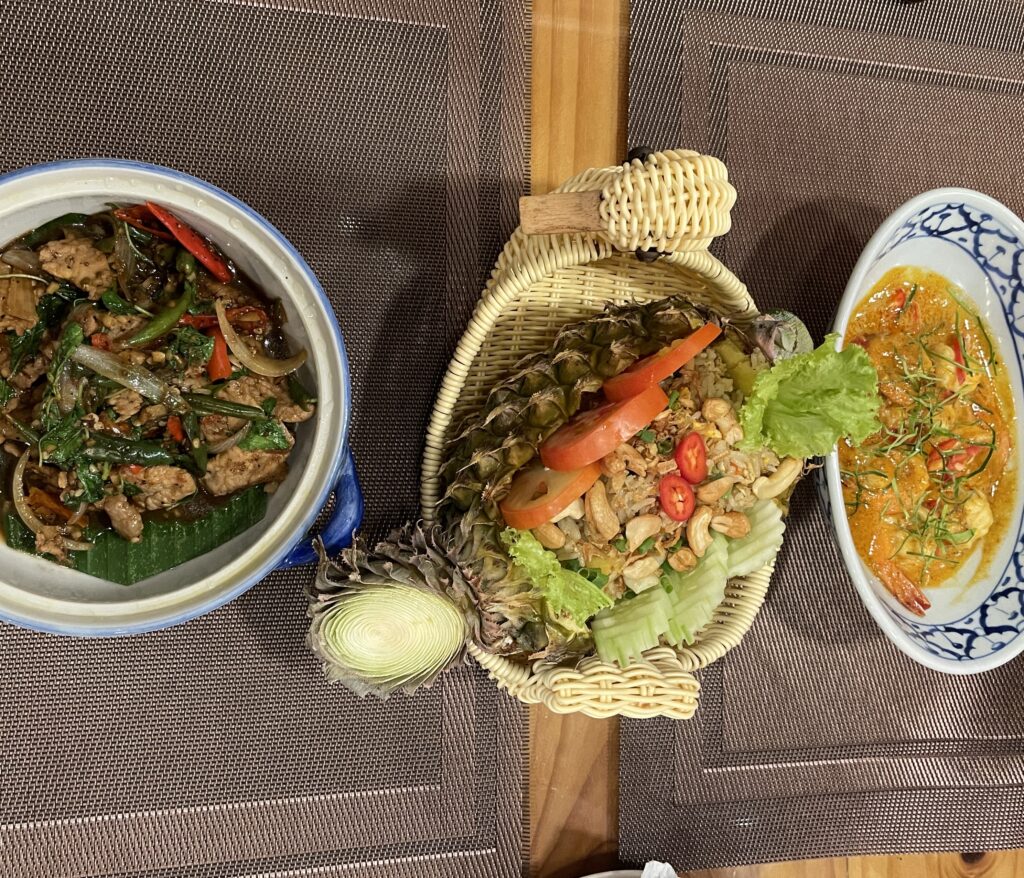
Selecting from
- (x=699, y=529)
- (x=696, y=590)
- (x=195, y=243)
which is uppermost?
(x=195, y=243)

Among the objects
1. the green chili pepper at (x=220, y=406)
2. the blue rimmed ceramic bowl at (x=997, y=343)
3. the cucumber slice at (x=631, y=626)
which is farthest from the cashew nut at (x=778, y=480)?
the green chili pepper at (x=220, y=406)

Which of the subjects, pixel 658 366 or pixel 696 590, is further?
pixel 696 590

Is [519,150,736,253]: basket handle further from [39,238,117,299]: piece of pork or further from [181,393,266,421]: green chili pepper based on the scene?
[39,238,117,299]: piece of pork

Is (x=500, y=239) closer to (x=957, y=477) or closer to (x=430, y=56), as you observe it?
(x=430, y=56)

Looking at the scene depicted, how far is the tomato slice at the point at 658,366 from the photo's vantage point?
3.82 ft

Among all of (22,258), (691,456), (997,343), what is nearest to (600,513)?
(691,456)

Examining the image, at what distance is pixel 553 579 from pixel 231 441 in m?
0.54

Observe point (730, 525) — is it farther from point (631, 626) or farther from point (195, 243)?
point (195, 243)

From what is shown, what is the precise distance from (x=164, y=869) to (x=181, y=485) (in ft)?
2.50

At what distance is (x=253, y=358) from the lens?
1178 mm

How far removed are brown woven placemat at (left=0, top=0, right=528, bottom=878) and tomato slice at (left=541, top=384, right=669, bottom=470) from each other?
44 centimetres

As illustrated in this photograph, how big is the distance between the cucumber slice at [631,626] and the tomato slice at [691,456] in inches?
7.8

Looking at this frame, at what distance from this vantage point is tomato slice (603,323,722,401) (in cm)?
116

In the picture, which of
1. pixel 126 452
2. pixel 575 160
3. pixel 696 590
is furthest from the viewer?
pixel 575 160
